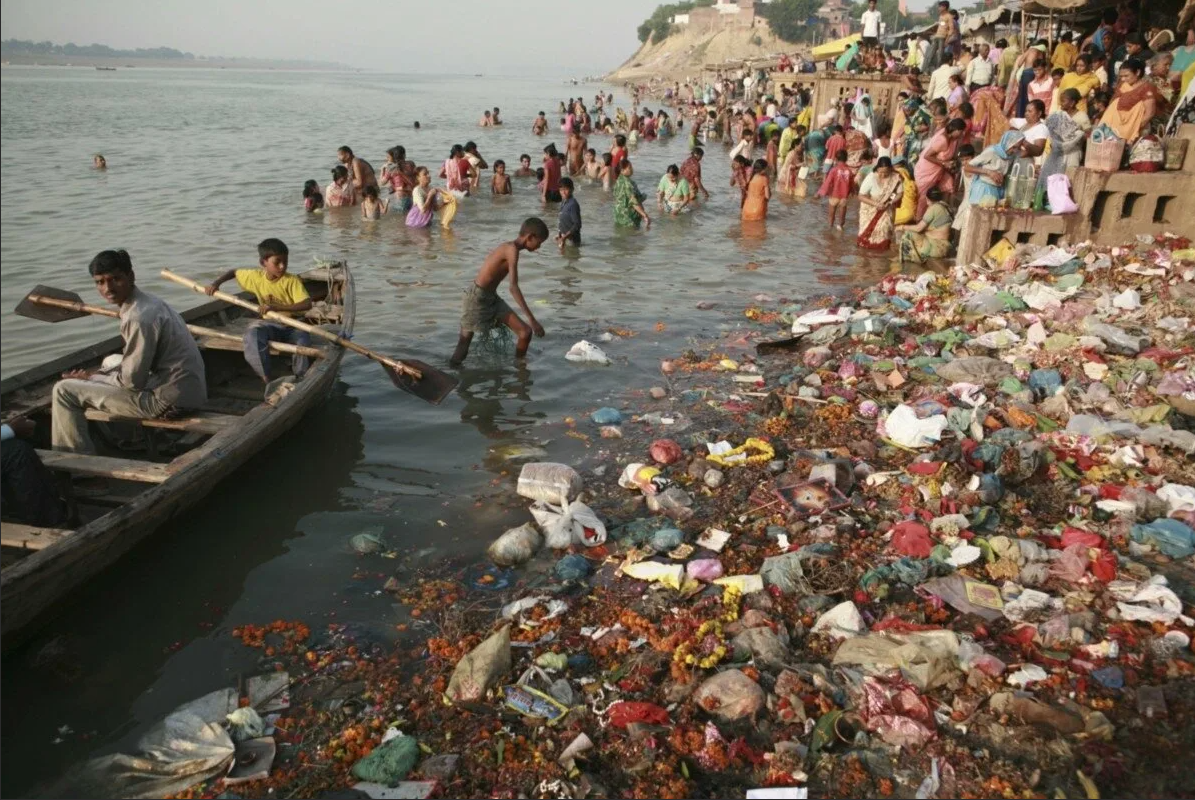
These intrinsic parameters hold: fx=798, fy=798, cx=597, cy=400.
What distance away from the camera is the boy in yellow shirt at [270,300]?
645cm

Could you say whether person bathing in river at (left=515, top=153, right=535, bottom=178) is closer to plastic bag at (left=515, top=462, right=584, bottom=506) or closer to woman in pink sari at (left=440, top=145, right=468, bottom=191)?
woman in pink sari at (left=440, top=145, right=468, bottom=191)

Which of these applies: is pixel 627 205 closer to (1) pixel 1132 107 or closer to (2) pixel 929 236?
(2) pixel 929 236

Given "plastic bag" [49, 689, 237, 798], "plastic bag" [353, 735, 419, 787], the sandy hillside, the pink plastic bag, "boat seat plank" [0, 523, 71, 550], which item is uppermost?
the sandy hillside

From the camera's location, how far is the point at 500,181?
1706 centimetres

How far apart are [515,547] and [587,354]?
11.5 ft

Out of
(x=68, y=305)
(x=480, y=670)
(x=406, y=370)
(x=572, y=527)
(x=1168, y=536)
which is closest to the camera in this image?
(x=480, y=670)

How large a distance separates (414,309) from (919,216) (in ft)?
24.7

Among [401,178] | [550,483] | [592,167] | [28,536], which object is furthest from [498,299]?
[592,167]

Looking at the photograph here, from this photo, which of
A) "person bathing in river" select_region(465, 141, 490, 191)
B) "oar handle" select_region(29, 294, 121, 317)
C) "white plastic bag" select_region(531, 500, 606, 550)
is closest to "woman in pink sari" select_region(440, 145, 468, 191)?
"person bathing in river" select_region(465, 141, 490, 191)

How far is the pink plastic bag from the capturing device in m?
9.25

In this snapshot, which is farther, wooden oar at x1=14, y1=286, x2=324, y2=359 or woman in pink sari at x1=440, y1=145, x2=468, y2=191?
woman in pink sari at x1=440, y1=145, x2=468, y2=191

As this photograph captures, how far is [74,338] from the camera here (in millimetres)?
8898

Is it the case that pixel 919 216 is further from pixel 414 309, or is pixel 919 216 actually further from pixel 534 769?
pixel 534 769

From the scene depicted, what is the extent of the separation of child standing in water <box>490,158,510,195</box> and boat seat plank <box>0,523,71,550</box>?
1413cm
